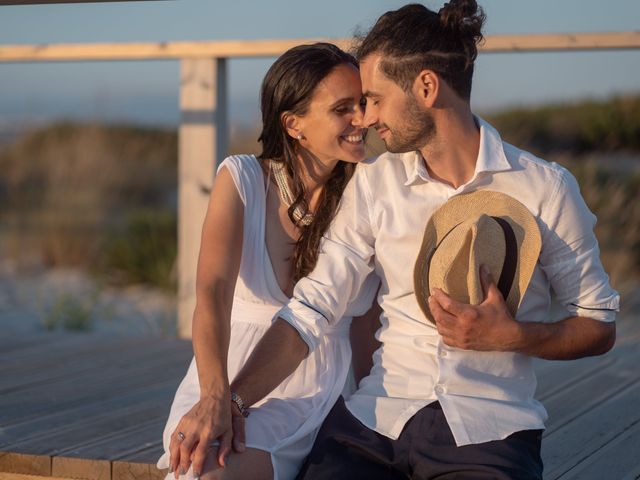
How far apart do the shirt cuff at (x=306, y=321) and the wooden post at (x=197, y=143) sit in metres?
1.88

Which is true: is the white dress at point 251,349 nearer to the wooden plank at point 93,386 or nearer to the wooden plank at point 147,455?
the wooden plank at point 147,455

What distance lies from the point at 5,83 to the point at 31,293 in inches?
542

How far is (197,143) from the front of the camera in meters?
4.09

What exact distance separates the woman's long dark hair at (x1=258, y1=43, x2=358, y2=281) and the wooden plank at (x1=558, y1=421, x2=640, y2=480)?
2.78 ft

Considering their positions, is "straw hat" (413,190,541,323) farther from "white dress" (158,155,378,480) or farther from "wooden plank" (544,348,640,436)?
"wooden plank" (544,348,640,436)

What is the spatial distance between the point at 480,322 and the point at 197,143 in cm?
228

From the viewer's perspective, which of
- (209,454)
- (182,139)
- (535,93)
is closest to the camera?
(209,454)

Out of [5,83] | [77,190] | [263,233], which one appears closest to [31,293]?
[77,190]

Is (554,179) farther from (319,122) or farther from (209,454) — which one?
(209,454)

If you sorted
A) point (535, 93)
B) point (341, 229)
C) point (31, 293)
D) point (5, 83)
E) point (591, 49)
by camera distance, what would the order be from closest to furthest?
point (341, 229) < point (591, 49) < point (31, 293) < point (535, 93) < point (5, 83)

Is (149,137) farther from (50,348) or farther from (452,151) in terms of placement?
(452,151)

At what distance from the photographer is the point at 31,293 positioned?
891 centimetres

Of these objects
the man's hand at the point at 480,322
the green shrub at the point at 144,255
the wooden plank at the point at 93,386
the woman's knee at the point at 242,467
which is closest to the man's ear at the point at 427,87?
the man's hand at the point at 480,322

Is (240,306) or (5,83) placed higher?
(240,306)
